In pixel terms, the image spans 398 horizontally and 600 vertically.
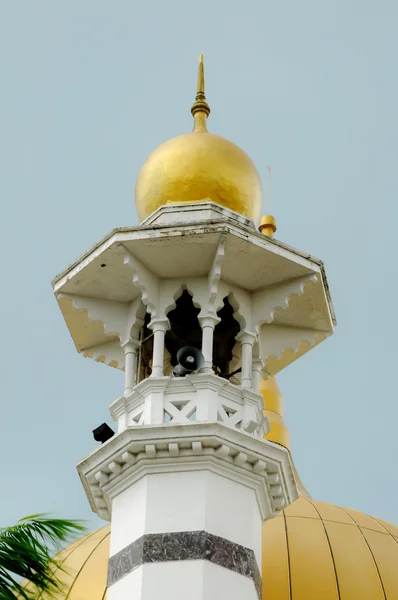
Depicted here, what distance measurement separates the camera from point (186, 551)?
1288 centimetres

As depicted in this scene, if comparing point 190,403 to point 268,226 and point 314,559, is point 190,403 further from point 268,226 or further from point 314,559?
point 268,226

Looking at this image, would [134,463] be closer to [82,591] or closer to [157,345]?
[157,345]

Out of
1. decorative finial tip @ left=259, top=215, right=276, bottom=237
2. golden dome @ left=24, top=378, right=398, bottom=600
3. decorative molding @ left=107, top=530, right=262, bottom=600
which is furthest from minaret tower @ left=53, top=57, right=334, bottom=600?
decorative finial tip @ left=259, top=215, right=276, bottom=237

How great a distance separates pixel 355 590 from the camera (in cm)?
1566

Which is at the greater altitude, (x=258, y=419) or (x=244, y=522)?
(x=258, y=419)

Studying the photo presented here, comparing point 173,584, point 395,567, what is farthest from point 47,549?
point 395,567

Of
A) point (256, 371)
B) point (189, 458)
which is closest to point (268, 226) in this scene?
point (256, 371)

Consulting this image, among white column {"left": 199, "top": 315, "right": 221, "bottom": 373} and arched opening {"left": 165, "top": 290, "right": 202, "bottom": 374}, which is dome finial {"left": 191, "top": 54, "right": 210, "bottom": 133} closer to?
arched opening {"left": 165, "top": 290, "right": 202, "bottom": 374}

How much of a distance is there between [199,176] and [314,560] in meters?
4.49

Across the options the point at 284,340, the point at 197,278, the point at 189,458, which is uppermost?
the point at 284,340

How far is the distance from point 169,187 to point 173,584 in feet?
15.1

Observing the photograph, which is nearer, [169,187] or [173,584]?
[173,584]

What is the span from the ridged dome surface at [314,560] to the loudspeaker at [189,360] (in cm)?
279

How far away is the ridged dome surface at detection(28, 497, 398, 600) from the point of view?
15.5 metres
